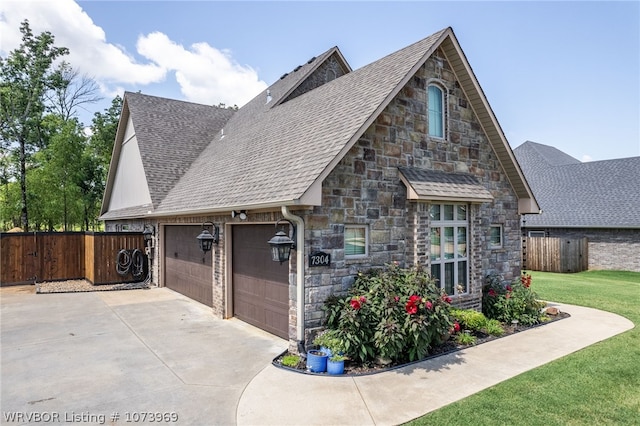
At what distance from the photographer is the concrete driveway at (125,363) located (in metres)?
5.29

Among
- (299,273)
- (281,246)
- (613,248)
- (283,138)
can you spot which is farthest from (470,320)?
(613,248)

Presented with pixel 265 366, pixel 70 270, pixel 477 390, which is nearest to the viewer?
pixel 477 390

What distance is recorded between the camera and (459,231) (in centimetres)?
966

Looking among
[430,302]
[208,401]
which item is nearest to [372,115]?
[430,302]

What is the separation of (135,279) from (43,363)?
9113mm

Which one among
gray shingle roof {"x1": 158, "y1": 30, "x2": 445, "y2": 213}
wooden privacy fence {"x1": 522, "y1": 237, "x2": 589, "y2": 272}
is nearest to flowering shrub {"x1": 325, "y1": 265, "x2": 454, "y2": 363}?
gray shingle roof {"x1": 158, "y1": 30, "x2": 445, "y2": 213}

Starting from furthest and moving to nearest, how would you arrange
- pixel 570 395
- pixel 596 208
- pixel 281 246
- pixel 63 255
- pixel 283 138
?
pixel 596 208
pixel 63 255
pixel 283 138
pixel 281 246
pixel 570 395

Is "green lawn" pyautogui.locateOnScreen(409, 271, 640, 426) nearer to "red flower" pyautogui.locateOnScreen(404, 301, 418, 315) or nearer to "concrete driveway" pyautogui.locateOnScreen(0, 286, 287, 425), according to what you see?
"red flower" pyautogui.locateOnScreen(404, 301, 418, 315)

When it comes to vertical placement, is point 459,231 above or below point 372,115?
below

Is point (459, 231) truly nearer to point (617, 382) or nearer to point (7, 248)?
point (617, 382)

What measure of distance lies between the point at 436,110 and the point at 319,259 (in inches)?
197

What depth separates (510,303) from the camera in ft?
32.5

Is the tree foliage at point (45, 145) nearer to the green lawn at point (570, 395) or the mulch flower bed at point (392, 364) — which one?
the mulch flower bed at point (392, 364)

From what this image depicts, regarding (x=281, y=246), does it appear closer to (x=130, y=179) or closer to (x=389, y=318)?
(x=389, y=318)
